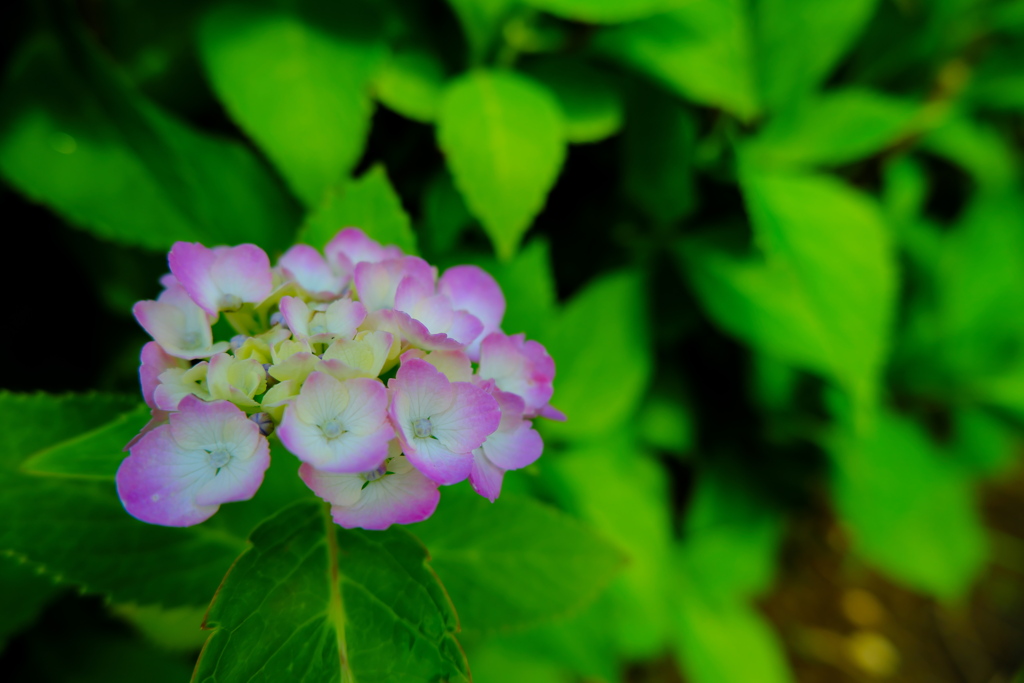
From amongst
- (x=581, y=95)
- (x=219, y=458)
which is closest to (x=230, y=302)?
(x=219, y=458)

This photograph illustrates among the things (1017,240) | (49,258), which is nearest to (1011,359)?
(1017,240)

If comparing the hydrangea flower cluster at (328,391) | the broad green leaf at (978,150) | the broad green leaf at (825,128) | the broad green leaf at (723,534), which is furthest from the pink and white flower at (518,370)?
the broad green leaf at (978,150)

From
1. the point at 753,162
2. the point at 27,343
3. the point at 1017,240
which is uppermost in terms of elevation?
the point at 753,162

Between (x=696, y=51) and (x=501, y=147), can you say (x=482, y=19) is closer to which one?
(x=501, y=147)

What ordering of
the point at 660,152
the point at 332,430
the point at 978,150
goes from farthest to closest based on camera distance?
1. the point at 978,150
2. the point at 660,152
3. the point at 332,430

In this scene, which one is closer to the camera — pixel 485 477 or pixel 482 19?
pixel 485 477

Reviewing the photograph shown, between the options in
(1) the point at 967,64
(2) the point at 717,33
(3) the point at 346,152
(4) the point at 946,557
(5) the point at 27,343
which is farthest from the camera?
(4) the point at 946,557

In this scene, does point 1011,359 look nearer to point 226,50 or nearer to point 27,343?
point 226,50
